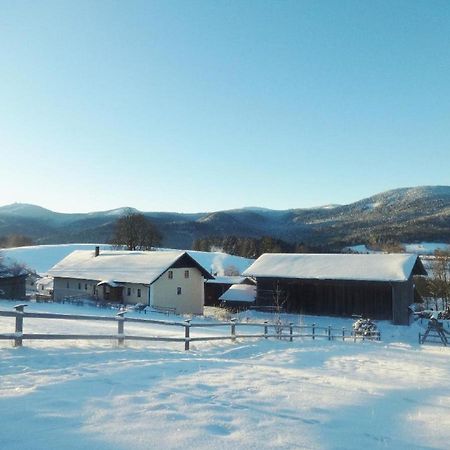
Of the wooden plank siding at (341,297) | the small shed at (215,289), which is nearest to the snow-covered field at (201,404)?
the wooden plank siding at (341,297)

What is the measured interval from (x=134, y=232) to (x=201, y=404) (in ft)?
232

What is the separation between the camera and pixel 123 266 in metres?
45.9

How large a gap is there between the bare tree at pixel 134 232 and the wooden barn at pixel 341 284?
1485 inches

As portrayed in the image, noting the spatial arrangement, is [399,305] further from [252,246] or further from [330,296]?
[252,246]

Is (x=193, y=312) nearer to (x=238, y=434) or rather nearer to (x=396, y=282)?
(x=396, y=282)

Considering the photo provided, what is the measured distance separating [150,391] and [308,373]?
4226 millimetres

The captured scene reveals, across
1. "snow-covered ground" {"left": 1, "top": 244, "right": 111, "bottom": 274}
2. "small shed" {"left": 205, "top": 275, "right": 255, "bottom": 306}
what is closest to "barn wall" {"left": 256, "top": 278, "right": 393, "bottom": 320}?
"small shed" {"left": 205, "top": 275, "right": 255, "bottom": 306}

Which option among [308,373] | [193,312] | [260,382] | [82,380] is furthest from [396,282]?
[82,380]

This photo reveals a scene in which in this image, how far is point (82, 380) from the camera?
23.6 feet

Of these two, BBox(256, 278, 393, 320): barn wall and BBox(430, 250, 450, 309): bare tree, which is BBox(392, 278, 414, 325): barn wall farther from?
BBox(430, 250, 450, 309): bare tree

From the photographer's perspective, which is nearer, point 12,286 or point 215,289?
point 12,286

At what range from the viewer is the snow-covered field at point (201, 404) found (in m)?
5.00

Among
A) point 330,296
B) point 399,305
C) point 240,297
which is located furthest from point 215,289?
point 399,305

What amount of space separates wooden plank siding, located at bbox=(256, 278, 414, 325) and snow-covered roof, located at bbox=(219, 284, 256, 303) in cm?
420
